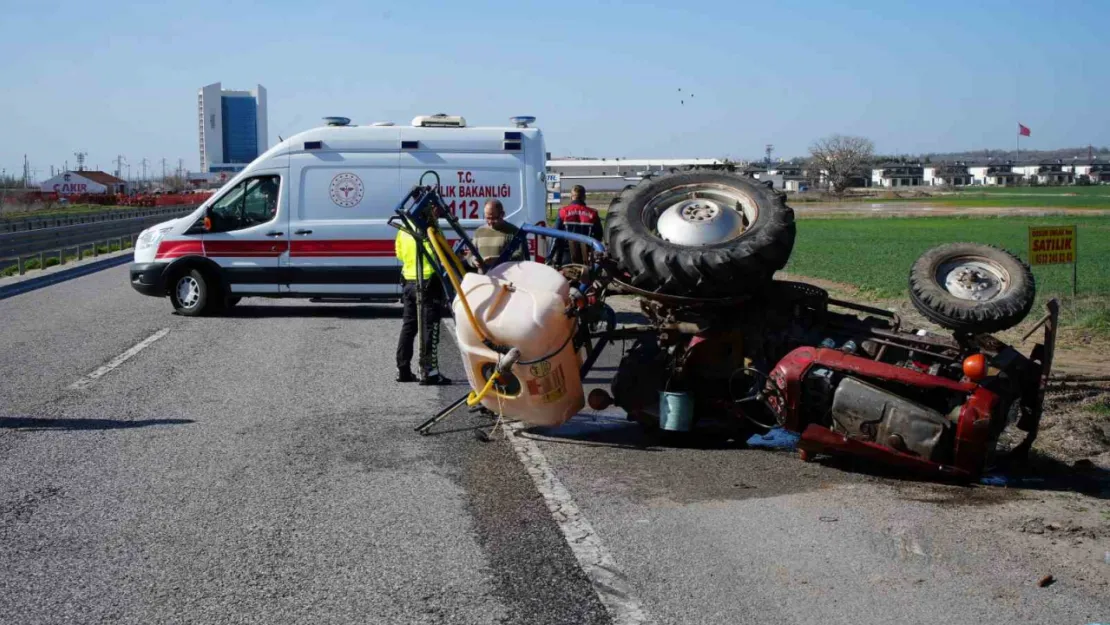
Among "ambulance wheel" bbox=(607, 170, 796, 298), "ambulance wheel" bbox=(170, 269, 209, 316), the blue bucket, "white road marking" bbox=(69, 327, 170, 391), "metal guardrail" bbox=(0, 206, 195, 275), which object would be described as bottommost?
"white road marking" bbox=(69, 327, 170, 391)

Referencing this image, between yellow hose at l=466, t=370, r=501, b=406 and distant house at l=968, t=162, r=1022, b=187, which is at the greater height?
distant house at l=968, t=162, r=1022, b=187

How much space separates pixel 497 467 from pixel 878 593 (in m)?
2.88

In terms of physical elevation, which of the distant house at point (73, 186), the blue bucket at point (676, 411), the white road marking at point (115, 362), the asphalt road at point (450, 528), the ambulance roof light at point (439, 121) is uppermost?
the distant house at point (73, 186)

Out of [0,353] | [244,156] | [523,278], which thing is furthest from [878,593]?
[244,156]

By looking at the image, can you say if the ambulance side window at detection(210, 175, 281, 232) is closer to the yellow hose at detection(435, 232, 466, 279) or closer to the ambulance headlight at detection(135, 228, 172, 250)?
the ambulance headlight at detection(135, 228, 172, 250)

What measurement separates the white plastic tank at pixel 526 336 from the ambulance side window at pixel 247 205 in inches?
342

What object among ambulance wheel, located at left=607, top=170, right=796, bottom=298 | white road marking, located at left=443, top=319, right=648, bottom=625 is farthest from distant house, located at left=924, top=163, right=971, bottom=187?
white road marking, located at left=443, top=319, right=648, bottom=625

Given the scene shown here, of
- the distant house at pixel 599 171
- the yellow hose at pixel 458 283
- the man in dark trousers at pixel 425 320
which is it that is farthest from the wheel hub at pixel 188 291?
the distant house at pixel 599 171

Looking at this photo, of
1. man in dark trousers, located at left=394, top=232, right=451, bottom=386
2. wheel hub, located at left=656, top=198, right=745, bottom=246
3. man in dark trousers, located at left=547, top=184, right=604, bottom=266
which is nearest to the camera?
wheel hub, located at left=656, top=198, right=745, bottom=246

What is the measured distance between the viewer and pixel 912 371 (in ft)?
21.5

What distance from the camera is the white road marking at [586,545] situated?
4578 millimetres

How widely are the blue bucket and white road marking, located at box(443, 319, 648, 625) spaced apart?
83 cm

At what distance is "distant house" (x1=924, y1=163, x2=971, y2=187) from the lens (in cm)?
17700

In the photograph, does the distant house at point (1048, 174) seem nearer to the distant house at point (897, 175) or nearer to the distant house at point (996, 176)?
the distant house at point (996, 176)
